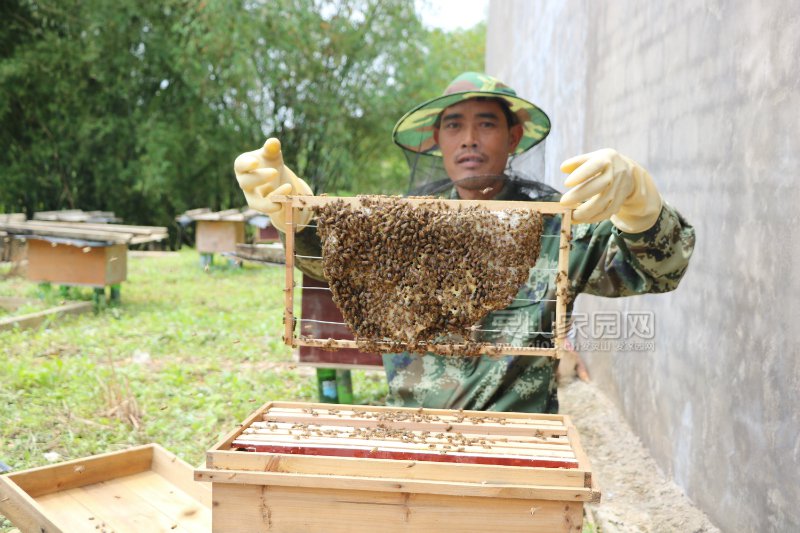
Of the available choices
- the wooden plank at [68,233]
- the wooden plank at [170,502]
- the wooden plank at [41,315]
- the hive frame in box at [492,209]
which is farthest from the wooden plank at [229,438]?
the wooden plank at [68,233]

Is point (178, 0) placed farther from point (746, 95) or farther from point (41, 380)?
point (746, 95)

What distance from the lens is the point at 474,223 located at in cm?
209

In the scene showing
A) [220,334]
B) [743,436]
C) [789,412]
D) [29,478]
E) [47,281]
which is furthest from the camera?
[47,281]

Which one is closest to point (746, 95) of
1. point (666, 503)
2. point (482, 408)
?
point (482, 408)

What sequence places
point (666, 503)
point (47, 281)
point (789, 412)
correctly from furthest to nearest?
point (47, 281) → point (666, 503) → point (789, 412)

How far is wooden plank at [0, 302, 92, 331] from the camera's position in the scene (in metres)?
5.97

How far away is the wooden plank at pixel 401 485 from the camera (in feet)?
4.83

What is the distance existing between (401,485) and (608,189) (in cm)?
110

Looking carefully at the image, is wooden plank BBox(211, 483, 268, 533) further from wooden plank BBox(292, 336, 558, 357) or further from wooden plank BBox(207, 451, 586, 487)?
wooden plank BBox(292, 336, 558, 357)

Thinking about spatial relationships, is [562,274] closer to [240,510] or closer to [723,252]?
[723,252]

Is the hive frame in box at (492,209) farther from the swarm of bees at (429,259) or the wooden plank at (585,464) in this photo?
the wooden plank at (585,464)

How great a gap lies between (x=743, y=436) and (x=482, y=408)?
912mm

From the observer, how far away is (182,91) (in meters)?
16.5

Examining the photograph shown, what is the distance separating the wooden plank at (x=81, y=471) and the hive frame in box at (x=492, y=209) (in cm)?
125
